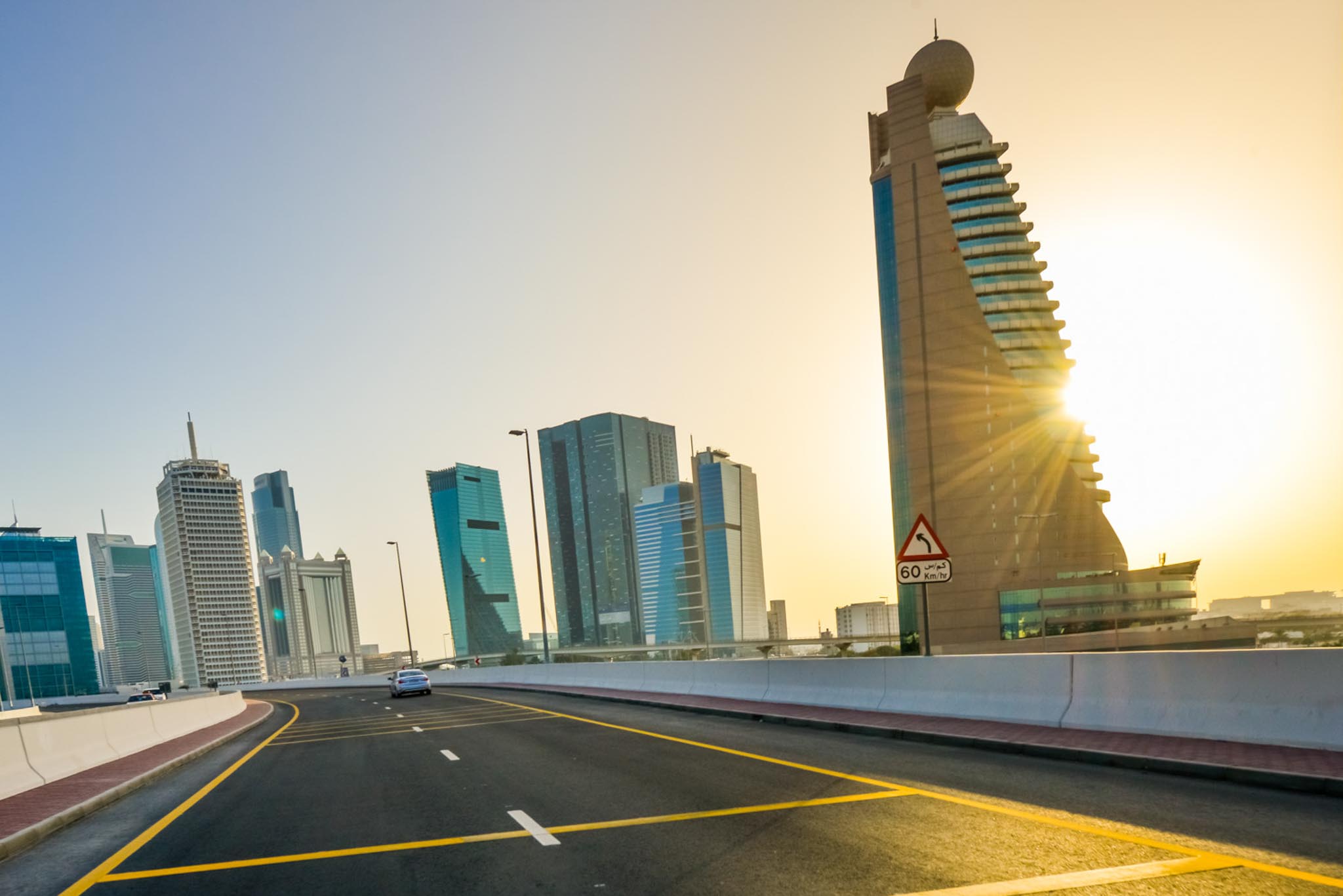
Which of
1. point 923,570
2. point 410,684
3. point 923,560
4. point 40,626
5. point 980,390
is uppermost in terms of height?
point 980,390

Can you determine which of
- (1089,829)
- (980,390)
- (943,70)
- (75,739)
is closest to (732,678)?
(75,739)

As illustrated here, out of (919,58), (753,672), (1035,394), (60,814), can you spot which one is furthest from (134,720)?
(919,58)

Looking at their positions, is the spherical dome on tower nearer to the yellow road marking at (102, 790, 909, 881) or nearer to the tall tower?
the tall tower

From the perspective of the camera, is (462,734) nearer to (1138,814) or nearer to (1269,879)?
(1138,814)

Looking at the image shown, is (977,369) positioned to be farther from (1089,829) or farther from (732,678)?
(1089,829)

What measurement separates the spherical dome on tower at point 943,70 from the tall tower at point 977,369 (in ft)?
18.0

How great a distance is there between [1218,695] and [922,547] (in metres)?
5.14

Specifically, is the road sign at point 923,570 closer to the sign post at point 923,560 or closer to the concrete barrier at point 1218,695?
the sign post at point 923,560

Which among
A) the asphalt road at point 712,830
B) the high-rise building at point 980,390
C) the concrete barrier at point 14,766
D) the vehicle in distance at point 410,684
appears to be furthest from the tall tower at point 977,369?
the concrete barrier at point 14,766

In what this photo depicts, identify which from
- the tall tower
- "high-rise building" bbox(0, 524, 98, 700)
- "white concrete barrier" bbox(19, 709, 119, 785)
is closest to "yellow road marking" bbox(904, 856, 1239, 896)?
"white concrete barrier" bbox(19, 709, 119, 785)

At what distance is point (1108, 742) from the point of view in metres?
10.0

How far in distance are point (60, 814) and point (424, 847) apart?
16.7ft

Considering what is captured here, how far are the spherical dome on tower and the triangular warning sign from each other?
131 m

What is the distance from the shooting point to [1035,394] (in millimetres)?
→ 122625
